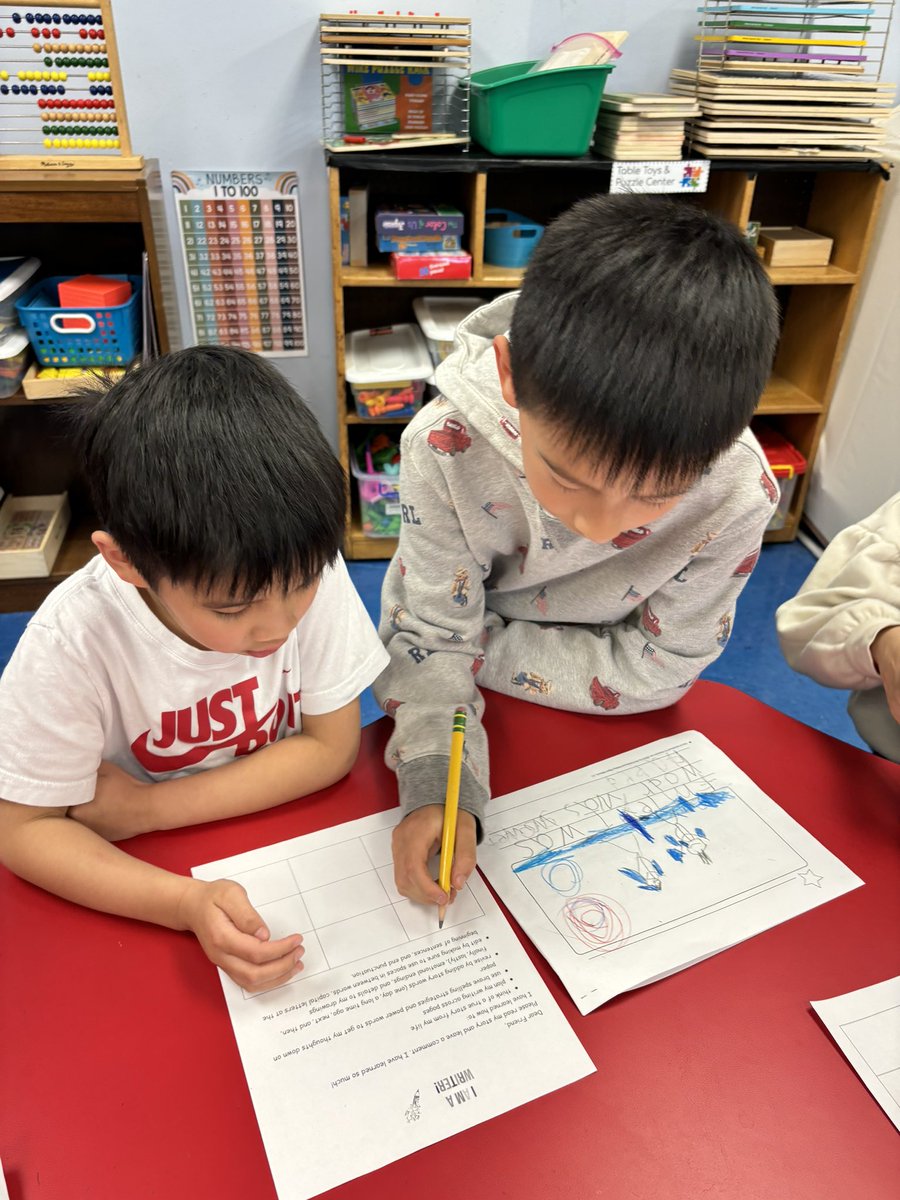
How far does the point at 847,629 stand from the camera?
878mm

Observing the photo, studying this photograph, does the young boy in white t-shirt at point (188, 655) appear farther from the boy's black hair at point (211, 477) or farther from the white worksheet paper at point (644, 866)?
the white worksheet paper at point (644, 866)

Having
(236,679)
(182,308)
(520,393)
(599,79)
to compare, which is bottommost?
(182,308)

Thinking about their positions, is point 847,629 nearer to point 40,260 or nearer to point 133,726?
point 133,726

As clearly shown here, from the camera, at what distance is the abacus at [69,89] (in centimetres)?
160

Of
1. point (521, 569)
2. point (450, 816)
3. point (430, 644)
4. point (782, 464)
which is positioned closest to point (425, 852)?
point (450, 816)

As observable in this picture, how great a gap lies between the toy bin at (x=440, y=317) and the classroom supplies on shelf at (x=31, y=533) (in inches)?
41.0

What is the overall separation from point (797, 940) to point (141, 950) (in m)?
0.49

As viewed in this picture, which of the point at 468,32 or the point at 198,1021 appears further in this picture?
the point at 468,32

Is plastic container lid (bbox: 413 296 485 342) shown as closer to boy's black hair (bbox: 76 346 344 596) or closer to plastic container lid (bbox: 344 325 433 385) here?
plastic container lid (bbox: 344 325 433 385)

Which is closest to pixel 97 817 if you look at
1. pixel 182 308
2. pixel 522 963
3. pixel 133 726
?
pixel 133 726

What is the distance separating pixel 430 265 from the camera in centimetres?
194

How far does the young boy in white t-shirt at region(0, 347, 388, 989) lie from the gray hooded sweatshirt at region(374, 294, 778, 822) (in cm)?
9

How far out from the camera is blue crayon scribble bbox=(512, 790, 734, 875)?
2.29 ft

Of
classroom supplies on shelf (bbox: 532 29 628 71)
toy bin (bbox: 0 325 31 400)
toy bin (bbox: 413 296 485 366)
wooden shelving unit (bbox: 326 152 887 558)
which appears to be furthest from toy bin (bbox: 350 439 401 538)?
classroom supplies on shelf (bbox: 532 29 628 71)
